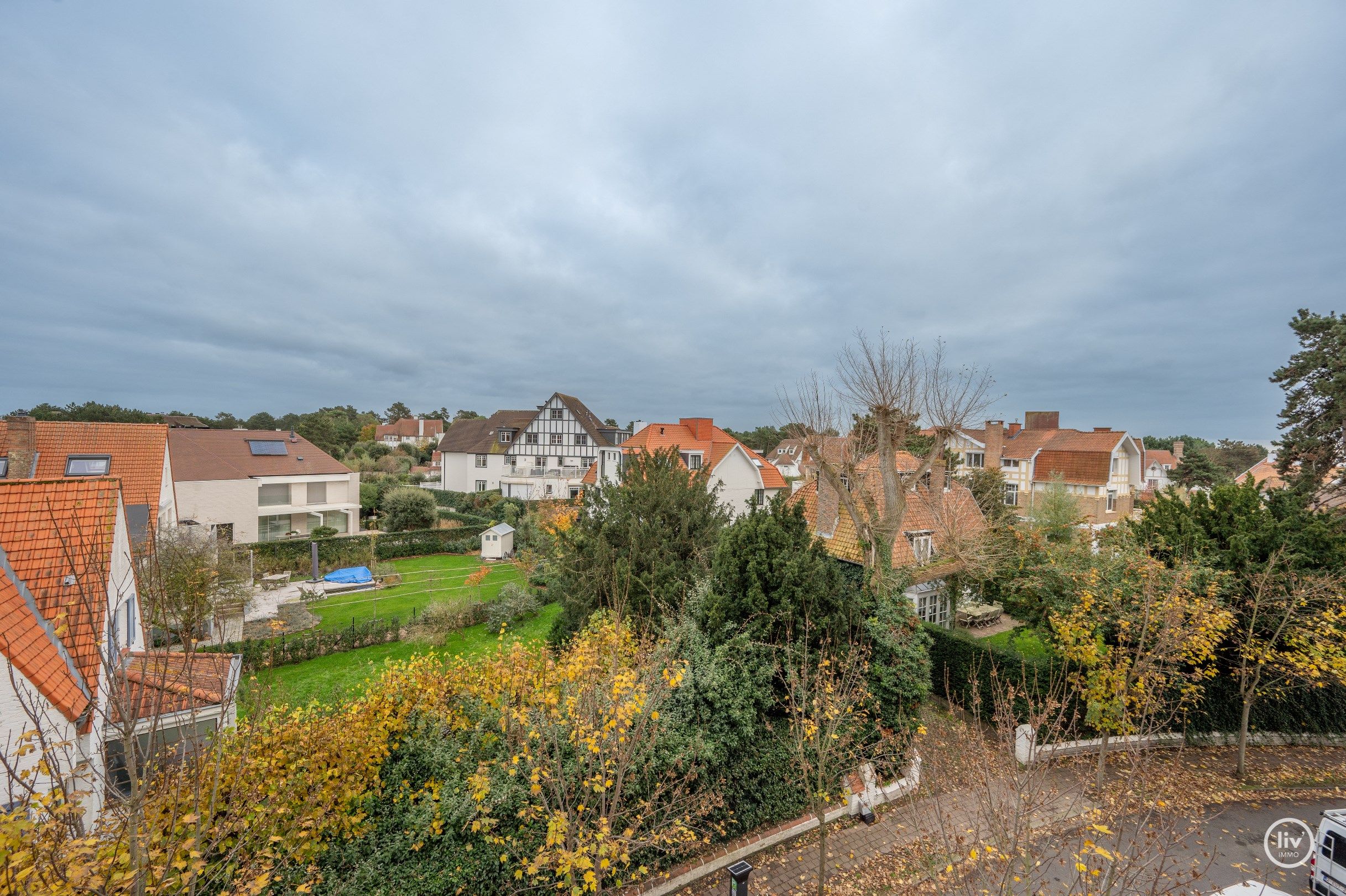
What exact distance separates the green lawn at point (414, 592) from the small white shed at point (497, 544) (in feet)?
2.40

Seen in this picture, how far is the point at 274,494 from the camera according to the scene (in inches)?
1362

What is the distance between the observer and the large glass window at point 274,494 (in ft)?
111

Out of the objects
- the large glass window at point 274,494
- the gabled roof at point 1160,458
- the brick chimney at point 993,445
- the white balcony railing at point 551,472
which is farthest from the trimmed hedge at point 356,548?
the gabled roof at point 1160,458

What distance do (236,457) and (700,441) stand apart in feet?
98.6

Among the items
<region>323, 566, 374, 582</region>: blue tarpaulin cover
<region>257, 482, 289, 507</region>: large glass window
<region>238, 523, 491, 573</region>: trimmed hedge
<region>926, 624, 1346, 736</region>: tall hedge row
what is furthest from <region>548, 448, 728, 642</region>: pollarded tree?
<region>257, 482, 289, 507</region>: large glass window

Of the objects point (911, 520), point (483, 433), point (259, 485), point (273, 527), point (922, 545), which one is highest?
point (483, 433)

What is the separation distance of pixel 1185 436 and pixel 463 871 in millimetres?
121362

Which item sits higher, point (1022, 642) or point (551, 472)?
point (551, 472)

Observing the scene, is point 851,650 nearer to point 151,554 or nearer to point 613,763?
point 613,763

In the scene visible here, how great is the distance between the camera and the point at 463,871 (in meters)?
6.77

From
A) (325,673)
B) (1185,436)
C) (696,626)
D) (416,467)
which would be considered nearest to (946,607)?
(696,626)

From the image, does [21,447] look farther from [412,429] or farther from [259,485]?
[412,429]

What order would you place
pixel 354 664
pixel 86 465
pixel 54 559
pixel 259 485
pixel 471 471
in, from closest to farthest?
pixel 54 559 < pixel 354 664 < pixel 86 465 < pixel 259 485 < pixel 471 471

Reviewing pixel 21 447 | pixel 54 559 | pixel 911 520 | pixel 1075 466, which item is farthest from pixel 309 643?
pixel 1075 466
